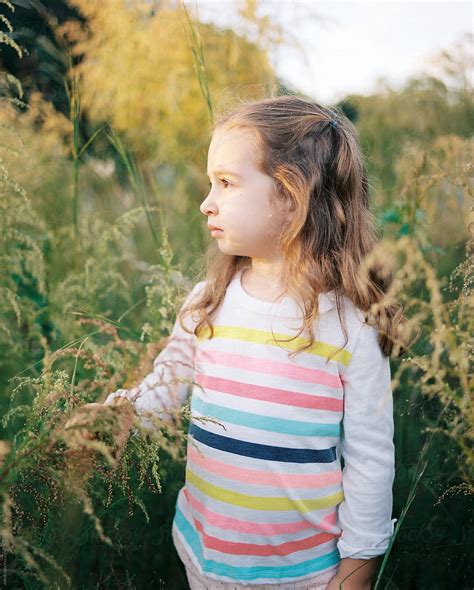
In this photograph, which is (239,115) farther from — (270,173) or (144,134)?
(144,134)

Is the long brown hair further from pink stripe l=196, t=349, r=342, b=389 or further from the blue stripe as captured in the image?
the blue stripe

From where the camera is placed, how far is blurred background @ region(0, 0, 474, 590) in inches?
36.9

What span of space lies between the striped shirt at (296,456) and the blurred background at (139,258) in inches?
4.7

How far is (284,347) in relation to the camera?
1.18 m

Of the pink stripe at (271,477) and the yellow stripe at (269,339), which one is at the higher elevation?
the yellow stripe at (269,339)

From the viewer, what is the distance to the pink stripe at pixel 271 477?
1.15 m

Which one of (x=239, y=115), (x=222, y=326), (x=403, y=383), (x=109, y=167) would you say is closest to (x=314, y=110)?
(x=239, y=115)

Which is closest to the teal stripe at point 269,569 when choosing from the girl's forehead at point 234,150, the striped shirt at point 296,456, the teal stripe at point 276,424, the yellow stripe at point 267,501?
the striped shirt at point 296,456

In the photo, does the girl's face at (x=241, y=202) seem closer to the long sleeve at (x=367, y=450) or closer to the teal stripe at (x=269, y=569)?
the long sleeve at (x=367, y=450)

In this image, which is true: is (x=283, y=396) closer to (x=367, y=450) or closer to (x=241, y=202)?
(x=367, y=450)

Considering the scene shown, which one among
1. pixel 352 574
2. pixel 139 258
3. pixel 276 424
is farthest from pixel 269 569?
pixel 139 258

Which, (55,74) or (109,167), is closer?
(55,74)

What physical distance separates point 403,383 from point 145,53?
1.34m

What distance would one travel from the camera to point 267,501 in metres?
1.15
